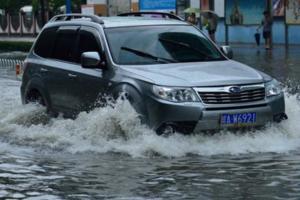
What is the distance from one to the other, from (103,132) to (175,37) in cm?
175

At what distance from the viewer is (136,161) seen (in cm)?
835

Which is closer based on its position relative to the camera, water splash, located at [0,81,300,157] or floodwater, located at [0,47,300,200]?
floodwater, located at [0,47,300,200]

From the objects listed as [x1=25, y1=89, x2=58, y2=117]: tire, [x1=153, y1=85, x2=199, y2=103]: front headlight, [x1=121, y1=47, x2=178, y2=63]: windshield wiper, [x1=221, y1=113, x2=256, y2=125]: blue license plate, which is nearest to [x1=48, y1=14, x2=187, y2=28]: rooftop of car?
[x1=121, y1=47, x2=178, y2=63]: windshield wiper

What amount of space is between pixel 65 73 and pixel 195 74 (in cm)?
232

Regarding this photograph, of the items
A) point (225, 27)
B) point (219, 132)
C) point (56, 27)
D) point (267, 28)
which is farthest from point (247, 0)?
point (219, 132)

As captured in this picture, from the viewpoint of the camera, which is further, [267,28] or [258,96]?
[267,28]

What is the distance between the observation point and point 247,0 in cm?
3481

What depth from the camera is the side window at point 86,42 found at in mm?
10087

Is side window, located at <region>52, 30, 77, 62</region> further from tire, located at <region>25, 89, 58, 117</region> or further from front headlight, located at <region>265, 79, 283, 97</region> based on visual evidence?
front headlight, located at <region>265, 79, 283, 97</region>

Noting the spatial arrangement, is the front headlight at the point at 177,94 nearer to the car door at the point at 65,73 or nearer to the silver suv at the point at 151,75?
the silver suv at the point at 151,75

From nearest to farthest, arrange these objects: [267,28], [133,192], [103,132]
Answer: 1. [133,192]
2. [103,132]
3. [267,28]

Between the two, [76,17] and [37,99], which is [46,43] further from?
[37,99]

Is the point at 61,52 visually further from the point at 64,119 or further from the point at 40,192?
the point at 40,192

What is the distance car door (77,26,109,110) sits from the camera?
948 centimetres
